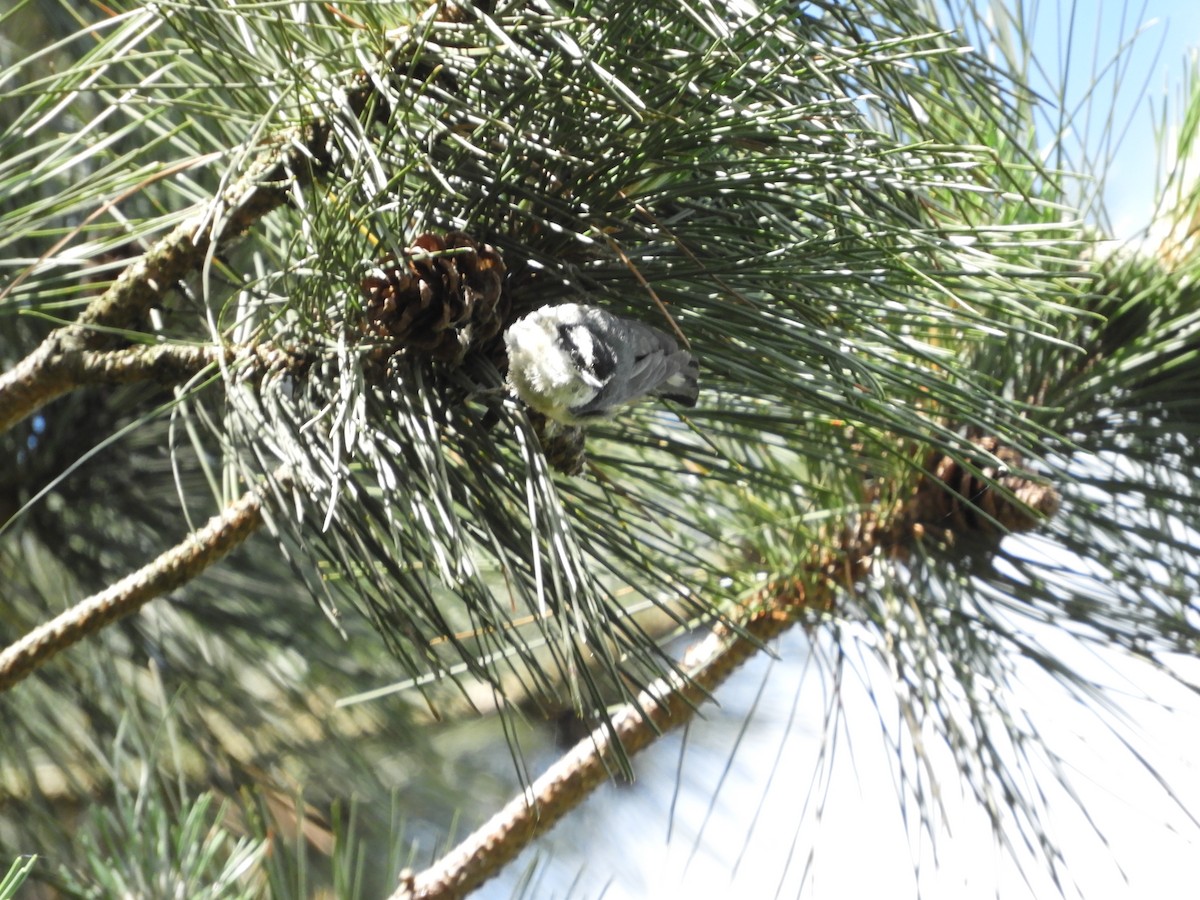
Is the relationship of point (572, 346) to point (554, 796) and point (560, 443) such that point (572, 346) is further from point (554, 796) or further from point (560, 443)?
point (554, 796)

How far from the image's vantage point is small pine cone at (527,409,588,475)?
443 millimetres

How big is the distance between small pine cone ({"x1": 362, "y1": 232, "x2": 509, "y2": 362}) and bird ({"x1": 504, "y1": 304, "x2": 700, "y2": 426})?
32mm

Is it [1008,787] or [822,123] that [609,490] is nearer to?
[822,123]

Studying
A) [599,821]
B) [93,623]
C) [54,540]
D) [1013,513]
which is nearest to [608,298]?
[93,623]

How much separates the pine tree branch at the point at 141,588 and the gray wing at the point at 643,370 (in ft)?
0.56

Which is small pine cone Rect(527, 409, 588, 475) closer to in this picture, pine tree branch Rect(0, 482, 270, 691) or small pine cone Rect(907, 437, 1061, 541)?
pine tree branch Rect(0, 482, 270, 691)

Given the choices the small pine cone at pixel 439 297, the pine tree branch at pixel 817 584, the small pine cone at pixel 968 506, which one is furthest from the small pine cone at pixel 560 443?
the small pine cone at pixel 968 506

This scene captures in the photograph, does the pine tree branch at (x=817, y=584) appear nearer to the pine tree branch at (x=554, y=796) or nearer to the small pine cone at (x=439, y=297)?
→ the pine tree branch at (x=554, y=796)

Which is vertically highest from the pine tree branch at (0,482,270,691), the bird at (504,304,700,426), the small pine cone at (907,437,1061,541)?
the bird at (504,304,700,426)

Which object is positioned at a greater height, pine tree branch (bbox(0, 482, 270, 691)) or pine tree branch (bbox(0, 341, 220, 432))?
pine tree branch (bbox(0, 341, 220, 432))

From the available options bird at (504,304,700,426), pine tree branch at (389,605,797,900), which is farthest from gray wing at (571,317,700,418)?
pine tree branch at (389,605,797,900)

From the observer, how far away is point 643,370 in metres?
0.39

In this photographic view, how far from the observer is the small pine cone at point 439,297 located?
0.42 meters

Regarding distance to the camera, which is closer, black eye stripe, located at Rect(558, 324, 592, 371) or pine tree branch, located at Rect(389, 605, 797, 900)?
black eye stripe, located at Rect(558, 324, 592, 371)
